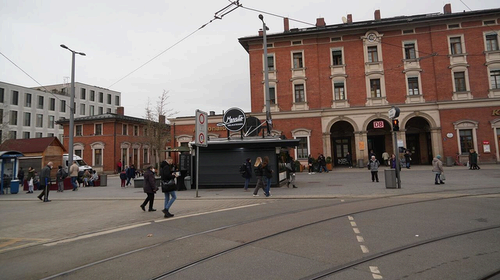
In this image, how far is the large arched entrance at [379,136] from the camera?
3105 centimetres

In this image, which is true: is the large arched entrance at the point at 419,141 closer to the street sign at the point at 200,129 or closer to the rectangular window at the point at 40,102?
the street sign at the point at 200,129

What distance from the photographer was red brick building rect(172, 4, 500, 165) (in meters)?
29.4

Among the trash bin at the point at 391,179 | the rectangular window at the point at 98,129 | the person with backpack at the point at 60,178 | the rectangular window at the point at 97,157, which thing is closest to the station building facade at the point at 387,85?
the trash bin at the point at 391,179

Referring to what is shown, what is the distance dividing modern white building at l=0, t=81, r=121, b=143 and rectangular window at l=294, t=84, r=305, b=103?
35.7 metres

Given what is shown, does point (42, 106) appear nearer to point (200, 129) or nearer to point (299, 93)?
point (299, 93)

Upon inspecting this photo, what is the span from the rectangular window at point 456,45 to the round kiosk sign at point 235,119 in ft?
83.3

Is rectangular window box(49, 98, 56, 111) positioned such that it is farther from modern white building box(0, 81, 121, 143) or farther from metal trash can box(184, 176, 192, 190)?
metal trash can box(184, 176, 192, 190)

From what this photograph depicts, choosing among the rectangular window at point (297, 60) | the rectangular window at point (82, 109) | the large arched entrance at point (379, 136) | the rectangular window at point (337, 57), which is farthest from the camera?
the rectangular window at point (82, 109)

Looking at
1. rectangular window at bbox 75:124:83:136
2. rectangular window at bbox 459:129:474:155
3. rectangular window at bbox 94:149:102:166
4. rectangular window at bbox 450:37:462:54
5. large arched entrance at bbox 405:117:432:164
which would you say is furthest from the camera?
rectangular window at bbox 75:124:83:136

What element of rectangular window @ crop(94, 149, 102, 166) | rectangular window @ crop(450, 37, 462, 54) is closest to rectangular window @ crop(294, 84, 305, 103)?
rectangular window @ crop(450, 37, 462, 54)

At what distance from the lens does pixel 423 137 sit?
32.7 metres

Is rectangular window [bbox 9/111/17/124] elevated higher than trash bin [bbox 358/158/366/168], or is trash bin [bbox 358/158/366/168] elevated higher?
rectangular window [bbox 9/111/17/124]

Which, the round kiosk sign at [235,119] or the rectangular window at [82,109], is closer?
the round kiosk sign at [235,119]

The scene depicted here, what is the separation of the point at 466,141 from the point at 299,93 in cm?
1692
